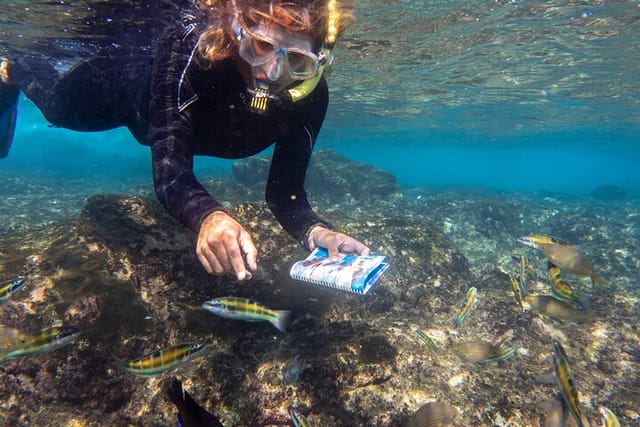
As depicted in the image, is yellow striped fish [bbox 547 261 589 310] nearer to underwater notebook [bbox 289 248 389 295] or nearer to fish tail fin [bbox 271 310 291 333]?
underwater notebook [bbox 289 248 389 295]

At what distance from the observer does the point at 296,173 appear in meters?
4.97

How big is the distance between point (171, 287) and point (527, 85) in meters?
25.8

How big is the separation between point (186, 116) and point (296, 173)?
1821 millimetres

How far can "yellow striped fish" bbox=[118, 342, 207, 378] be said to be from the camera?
2973 mm

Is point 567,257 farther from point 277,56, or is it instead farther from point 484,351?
point 277,56

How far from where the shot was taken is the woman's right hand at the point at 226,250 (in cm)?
242

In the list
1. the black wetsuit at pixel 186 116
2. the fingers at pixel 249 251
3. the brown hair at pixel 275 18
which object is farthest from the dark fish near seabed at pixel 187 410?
the brown hair at pixel 275 18

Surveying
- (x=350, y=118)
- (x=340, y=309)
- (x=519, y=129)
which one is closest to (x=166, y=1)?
(x=340, y=309)

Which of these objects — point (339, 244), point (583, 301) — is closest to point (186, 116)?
point (339, 244)

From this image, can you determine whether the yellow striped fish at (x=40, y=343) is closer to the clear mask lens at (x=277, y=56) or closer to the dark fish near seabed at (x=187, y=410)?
the dark fish near seabed at (x=187, y=410)

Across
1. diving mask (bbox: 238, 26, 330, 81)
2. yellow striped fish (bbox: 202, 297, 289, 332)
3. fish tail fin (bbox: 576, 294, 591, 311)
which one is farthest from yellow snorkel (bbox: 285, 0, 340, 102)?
fish tail fin (bbox: 576, 294, 591, 311)

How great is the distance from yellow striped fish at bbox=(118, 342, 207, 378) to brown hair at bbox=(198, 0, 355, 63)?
2.85 meters

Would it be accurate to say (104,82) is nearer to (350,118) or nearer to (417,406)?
(417,406)

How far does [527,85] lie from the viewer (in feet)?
75.0
